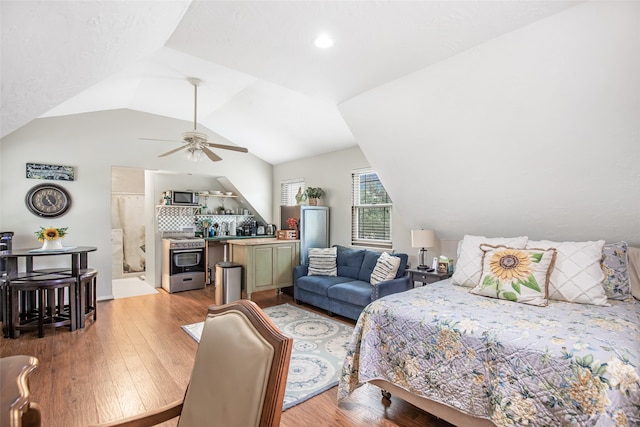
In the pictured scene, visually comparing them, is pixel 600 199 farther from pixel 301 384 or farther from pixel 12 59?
pixel 12 59

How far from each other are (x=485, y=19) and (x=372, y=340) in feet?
7.27

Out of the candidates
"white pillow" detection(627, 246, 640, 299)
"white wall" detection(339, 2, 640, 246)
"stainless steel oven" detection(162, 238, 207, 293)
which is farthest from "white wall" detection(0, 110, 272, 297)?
"white pillow" detection(627, 246, 640, 299)

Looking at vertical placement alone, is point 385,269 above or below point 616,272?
below

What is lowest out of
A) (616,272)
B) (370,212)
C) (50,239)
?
(616,272)

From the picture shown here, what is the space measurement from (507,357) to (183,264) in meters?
5.22

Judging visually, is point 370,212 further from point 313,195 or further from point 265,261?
point 265,261

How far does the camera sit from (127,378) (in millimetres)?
2580

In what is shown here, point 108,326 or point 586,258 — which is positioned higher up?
point 586,258

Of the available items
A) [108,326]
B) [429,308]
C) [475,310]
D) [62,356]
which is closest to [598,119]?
[475,310]

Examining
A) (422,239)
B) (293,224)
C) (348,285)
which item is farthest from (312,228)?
(422,239)

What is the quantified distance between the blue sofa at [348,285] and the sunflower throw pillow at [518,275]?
3.82ft

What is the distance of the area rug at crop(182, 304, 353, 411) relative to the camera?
2449 millimetres

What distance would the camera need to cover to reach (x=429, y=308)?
2164mm

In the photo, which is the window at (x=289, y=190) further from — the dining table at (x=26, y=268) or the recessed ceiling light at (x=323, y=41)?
the recessed ceiling light at (x=323, y=41)
